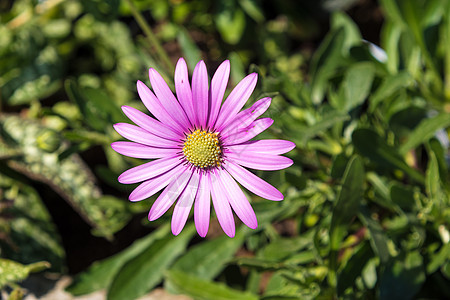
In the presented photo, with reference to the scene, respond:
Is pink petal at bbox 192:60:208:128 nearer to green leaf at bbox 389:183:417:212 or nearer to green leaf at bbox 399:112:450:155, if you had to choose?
green leaf at bbox 389:183:417:212

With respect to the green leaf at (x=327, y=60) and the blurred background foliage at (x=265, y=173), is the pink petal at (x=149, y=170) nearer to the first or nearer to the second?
the blurred background foliage at (x=265, y=173)

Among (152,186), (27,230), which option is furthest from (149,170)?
(27,230)

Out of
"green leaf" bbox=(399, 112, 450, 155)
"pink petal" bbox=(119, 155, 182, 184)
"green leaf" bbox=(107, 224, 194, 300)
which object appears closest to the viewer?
"pink petal" bbox=(119, 155, 182, 184)

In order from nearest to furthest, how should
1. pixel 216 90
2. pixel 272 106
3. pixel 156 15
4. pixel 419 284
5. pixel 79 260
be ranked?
pixel 216 90, pixel 272 106, pixel 419 284, pixel 79 260, pixel 156 15

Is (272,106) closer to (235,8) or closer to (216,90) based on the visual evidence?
(216,90)

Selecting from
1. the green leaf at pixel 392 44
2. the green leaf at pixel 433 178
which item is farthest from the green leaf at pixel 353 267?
the green leaf at pixel 392 44

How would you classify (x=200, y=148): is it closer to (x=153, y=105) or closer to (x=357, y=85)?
(x=153, y=105)

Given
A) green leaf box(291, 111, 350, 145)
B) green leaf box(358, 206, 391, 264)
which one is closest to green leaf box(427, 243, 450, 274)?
green leaf box(358, 206, 391, 264)

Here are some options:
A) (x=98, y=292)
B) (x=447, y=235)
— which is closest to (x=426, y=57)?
(x=447, y=235)
